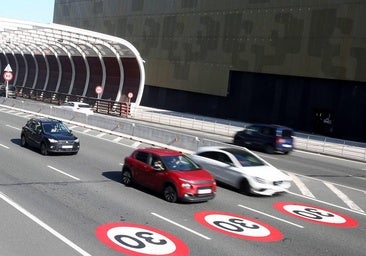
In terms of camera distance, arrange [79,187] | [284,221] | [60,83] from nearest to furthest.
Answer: [284,221] → [79,187] → [60,83]

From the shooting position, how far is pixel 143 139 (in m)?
Answer: 28.7

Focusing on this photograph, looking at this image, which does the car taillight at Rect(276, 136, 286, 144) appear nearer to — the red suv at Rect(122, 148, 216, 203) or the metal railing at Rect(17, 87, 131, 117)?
the red suv at Rect(122, 148, 216, 203)

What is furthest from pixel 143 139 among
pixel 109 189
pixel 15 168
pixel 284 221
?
pixel 284 221

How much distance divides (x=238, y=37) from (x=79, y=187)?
1559 inches

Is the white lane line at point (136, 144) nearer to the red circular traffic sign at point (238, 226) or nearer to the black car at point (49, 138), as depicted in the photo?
the black car at point (49, 138)

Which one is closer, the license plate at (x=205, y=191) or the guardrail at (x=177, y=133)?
the license plate at (x=205, y=191)

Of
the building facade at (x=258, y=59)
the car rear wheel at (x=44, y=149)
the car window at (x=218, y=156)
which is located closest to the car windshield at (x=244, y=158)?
the car window at (x=218, y=156)

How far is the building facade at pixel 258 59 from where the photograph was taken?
4166 centimetres

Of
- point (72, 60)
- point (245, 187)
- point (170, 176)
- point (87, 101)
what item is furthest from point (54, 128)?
point (72, 60)

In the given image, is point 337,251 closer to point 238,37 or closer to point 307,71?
point 307,71

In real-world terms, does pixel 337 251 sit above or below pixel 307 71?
below

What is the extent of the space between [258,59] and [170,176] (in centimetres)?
3726

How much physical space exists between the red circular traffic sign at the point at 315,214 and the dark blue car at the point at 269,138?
13947 mm

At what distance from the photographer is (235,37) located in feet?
170
